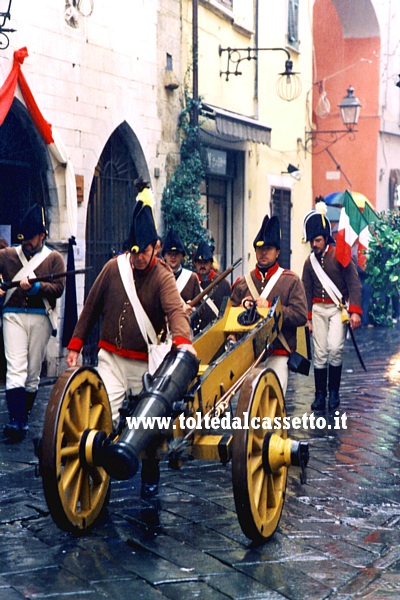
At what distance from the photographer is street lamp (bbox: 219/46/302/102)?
16.9 metres

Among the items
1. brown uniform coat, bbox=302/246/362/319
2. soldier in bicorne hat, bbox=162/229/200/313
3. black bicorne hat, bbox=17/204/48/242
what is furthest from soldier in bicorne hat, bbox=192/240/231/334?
black bicorne hat, bbox=17/204/48/242

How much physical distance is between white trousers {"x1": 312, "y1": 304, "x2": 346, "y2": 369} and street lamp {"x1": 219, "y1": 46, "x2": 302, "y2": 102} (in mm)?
7181

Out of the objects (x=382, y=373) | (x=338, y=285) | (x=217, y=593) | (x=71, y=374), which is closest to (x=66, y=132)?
(x=338, y=285)

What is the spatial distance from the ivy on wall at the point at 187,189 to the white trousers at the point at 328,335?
443 centimetres

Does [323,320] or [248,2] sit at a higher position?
[248,2]

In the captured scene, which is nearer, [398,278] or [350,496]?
[350,496]

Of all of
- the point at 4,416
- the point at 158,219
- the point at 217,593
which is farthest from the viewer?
Result: the point at 158,219

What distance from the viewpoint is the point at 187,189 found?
15.0m

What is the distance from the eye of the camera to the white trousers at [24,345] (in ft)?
27.7

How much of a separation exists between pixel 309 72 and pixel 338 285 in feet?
39.7

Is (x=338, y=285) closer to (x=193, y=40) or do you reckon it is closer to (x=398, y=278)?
(x=193, y=40)

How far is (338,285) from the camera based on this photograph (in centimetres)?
1036

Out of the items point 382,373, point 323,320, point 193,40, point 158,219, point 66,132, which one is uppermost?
point 193,40

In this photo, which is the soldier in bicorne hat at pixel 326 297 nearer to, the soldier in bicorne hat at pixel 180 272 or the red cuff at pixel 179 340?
the soldier in bicorne hat at pixel 180 272
